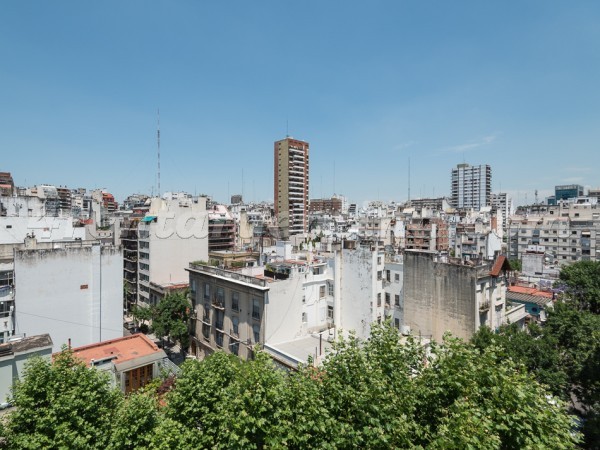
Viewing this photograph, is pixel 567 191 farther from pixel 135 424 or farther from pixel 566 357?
pixel 135 424

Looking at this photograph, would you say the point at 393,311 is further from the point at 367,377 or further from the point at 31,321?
the point at 31,321

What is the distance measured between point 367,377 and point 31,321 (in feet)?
98.2

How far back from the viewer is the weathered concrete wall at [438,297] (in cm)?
2739

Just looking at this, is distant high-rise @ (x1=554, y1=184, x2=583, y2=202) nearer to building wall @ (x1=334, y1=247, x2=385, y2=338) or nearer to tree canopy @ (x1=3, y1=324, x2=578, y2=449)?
building wall @ (x1=334, y1=247, x2=385, y2=338)

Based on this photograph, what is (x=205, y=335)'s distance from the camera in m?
35.3

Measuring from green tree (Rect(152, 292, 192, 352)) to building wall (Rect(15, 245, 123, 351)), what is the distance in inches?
194

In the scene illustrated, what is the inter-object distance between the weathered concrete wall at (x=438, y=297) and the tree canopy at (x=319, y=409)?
48.3 ft

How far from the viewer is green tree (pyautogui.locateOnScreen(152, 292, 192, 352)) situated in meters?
36.2

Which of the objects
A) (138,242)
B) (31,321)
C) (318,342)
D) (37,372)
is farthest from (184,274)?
(37,372)

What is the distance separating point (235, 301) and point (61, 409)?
1958cm

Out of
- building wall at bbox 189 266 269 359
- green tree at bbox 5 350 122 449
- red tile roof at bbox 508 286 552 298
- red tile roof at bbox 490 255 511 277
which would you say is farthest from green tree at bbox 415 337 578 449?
red tile roof at bbox 508 286 552 298

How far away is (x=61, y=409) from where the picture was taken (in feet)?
38.8

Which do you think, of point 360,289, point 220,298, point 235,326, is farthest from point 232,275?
point 360,289

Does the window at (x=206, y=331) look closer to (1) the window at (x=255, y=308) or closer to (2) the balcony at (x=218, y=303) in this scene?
(2) the balcony at (x=218, y=303)
